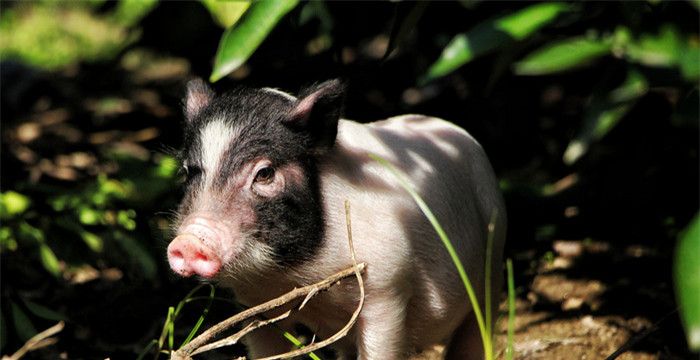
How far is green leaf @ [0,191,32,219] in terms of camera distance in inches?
175

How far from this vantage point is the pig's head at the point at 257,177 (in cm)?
303

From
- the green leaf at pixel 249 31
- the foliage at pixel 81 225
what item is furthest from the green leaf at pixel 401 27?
the foliage at pixel 81 225

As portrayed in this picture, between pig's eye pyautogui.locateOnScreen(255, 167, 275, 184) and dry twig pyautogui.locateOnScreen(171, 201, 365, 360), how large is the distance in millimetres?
243

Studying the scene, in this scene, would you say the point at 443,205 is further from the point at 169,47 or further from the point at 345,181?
the point at 169,47

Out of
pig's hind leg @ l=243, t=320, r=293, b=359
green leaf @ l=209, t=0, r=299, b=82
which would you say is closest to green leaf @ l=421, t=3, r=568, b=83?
green leaf @ l=209, t=0, r=299, b=82

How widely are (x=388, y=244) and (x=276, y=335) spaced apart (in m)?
0.62

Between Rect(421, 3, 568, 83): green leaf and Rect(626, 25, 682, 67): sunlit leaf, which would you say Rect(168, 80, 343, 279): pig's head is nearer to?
Rect(421, 3, 568, 83): green leaf

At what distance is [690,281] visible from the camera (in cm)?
148

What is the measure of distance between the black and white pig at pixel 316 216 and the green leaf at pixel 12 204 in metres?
1.40

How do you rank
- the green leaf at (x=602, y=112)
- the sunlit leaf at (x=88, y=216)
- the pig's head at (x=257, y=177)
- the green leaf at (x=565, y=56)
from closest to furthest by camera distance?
the green leaf at (x=565, y=56) → the green leaf at (x=602, y=112) → the pig's head at (x=257, y=177) → the sunlit leaf at (x=88, y=216)

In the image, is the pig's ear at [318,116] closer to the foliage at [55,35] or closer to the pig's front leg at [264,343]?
→ the pig's front leg at [264,343]

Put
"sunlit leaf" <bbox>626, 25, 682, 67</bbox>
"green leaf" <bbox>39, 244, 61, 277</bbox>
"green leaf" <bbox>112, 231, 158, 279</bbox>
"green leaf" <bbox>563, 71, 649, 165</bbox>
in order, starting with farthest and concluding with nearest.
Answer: "green leaf" <bbox>112, 231, 158, 279</bbox> → "green leaf" <bbox>39, 244, 61, 277</bbox> → "green leaf" <bbox>563, 71, 649, 165</bbox> → "sunlit leaf" <bbox>626, 25, 682, 67</bbox>

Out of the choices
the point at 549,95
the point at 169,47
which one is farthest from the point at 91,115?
the point at 549,95

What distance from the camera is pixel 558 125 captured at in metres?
6.21
